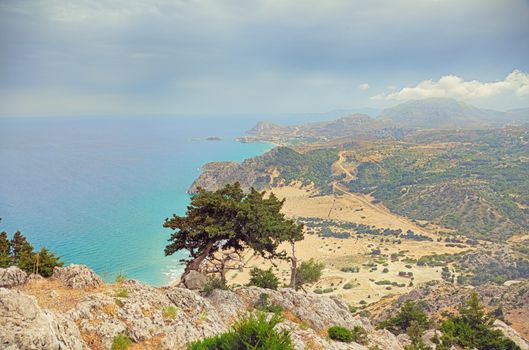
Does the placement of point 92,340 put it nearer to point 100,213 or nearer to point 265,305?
point 265,305

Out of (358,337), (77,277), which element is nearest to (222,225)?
(77,277)

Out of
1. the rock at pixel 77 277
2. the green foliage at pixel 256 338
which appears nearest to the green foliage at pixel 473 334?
the green foliage at pixel 256 338

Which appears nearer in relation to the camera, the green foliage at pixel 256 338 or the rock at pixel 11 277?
the green foliage at pixel 256 338

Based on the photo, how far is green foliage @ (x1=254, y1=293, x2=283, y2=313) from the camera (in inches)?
694

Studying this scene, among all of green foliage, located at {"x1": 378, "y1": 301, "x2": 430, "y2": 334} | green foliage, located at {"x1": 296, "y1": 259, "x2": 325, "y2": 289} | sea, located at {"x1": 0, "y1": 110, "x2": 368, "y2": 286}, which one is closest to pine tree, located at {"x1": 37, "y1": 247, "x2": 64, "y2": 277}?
green foliage, located at {"x1": 296, "y1": 259, "x2": 325, "y2": 289}

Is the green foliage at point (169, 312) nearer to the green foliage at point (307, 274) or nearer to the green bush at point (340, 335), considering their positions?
the green bush at point (340, 335)

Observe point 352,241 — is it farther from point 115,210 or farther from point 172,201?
point 115,210

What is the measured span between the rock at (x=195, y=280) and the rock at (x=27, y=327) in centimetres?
1034

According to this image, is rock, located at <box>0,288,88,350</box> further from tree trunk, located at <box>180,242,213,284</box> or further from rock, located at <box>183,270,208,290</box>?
tree trunk, located at <box>180,242,213,284</box>

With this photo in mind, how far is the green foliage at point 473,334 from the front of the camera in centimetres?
2414

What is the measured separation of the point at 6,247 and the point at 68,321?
2689cm

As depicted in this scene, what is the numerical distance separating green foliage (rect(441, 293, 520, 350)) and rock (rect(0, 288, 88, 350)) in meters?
24.4

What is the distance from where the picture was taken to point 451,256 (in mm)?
96250

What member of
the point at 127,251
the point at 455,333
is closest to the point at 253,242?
the point at 455,333
